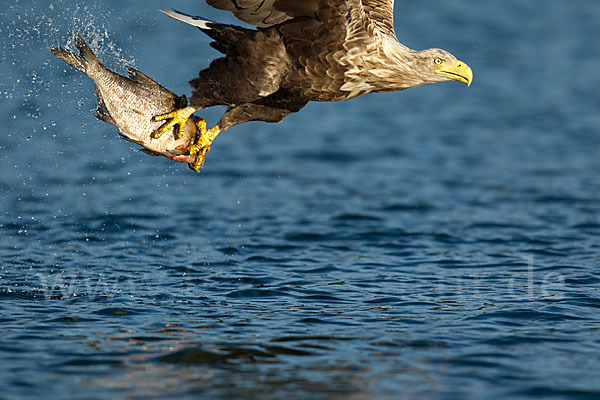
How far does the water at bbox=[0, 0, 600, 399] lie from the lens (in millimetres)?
5336

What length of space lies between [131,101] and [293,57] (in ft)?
3.28

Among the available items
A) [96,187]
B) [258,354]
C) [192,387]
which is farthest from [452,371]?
[96,187]

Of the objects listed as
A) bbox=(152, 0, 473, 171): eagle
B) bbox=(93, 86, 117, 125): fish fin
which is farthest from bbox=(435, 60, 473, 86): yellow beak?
bbox=(93, 86, 117, 125): fish fin

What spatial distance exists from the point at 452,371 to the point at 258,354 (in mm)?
1116

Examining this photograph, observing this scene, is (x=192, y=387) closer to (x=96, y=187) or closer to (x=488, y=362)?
(x=488, y=362)

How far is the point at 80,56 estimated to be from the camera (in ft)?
18.4

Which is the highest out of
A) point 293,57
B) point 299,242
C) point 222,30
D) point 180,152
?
point 222,30

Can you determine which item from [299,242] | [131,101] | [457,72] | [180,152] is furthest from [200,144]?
[299,242]

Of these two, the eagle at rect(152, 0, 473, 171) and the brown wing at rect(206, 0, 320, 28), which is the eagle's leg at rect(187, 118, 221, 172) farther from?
the brown wing at rect(206, 0, 320, 28)

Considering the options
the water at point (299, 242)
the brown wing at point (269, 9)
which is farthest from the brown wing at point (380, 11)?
the water at point (299, 242)

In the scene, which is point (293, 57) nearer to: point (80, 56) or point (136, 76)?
point (136, 76)

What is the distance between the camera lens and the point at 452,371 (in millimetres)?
5328

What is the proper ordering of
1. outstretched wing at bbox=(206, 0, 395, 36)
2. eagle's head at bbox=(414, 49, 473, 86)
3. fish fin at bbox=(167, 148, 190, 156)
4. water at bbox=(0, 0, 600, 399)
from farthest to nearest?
1. eagle's head at bbox=(414, 49, 473, 86)
2. fish fin at bbox=(167, 148, 190, 156)
3. outstretched wing at bbox=(206, 0, 395, 36)
4. water at bbox=(0, 0, 600, 399)

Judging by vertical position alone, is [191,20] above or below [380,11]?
below
